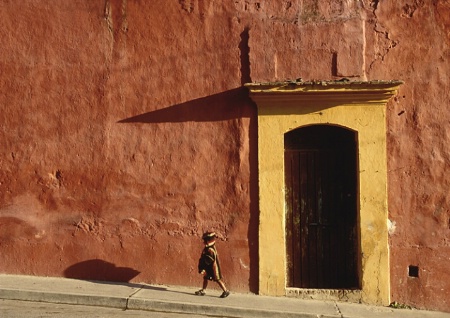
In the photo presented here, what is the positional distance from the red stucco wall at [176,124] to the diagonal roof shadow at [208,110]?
0.02 meters

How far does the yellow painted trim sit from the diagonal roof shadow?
0.81 ft

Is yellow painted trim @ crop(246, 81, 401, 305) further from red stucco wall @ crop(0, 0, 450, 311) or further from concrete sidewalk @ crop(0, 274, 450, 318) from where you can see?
concrete sidewalk @ crop(0, 274, 450, 318)

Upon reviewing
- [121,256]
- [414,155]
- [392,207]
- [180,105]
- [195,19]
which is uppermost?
[195,19]

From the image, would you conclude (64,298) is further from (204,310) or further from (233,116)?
(233,116)

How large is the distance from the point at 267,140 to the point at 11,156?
146 inches

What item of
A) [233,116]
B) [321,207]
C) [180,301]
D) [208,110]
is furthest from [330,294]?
[208,110]

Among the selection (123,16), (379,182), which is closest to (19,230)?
(123,16)

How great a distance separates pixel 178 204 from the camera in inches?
267

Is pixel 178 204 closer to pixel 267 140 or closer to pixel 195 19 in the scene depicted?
pixel 267 140

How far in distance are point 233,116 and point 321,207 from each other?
1.75 metres

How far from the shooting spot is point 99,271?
22.3 feet

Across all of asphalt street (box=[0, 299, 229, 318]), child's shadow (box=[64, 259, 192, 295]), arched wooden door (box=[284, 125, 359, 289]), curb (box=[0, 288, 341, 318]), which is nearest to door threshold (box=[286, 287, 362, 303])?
arched wooden door (box=[284, 125, 359, 289])

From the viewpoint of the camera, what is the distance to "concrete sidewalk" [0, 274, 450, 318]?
580 centimetres

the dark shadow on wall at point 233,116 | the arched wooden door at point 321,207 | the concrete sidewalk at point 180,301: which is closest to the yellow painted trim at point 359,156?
the dark shadow on wall at point 233,116
